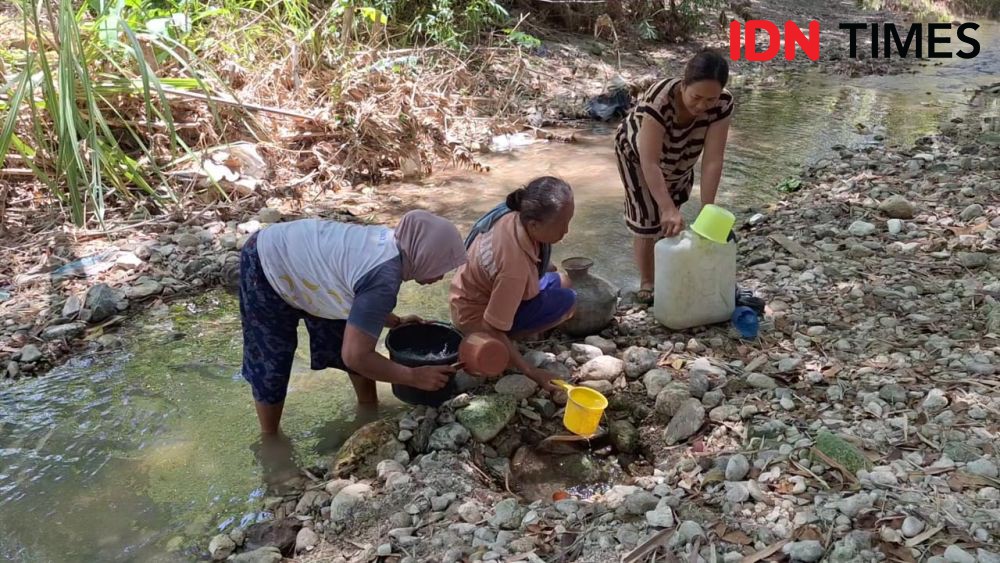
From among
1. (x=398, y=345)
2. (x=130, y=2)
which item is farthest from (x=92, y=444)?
(x=130, y=2)

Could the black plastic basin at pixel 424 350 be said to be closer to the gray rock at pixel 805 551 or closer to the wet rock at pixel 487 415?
the wet rock at pixel 487 415

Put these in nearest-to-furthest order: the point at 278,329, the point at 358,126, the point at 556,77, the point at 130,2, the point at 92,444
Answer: the point at 278,329 → the point at 92,444 → the point at 130,2 → the point at 358,126 → the point at 556,77

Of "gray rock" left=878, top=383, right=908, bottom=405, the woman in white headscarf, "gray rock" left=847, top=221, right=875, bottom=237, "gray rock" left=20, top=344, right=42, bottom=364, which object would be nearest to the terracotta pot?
the woman in white headscarf

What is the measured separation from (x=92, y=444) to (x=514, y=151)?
14.8ft

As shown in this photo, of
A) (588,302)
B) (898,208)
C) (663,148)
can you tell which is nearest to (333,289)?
(588,302)

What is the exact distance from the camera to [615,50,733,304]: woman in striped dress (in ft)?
9.04

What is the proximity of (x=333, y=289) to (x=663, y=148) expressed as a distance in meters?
1.54

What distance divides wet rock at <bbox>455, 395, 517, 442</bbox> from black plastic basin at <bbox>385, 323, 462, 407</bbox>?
0.40 ft

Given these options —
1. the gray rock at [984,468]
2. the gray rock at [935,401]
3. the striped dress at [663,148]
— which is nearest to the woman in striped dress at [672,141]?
the striped dress at [663,148]

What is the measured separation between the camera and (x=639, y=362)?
2789mm

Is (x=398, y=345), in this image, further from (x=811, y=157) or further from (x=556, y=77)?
(x=556, y=77)

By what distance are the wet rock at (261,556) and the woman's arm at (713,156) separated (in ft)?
6.85

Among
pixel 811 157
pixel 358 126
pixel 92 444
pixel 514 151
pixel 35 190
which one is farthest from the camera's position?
pixel 514 151

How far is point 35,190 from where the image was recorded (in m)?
4.47
